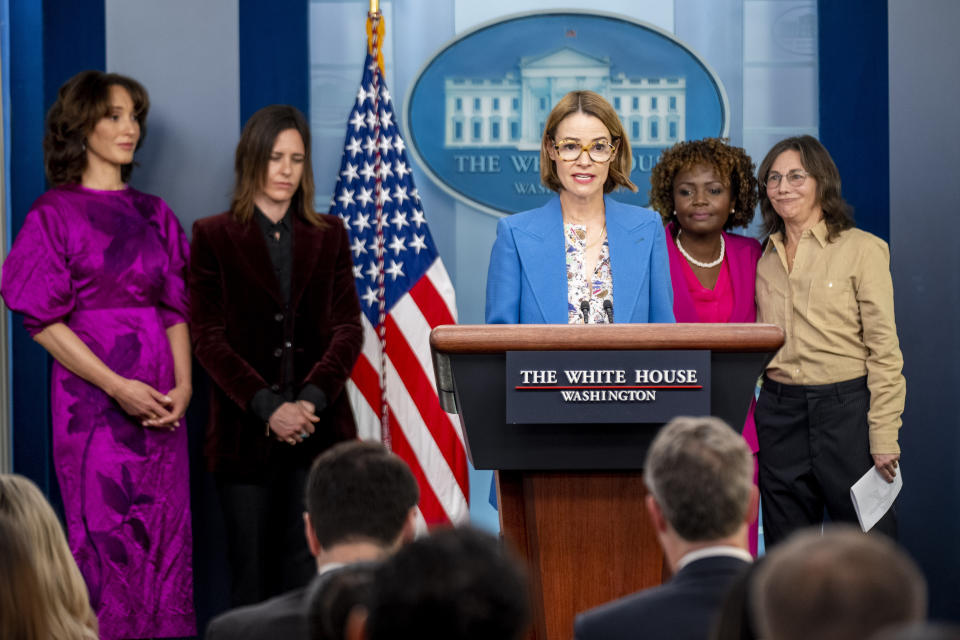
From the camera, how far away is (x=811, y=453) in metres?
3.86

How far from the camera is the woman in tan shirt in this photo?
383cm

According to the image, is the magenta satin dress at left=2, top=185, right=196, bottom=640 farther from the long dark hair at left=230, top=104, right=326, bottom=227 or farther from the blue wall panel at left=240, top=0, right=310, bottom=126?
the blue wall panel at left=240, top=0, right=310, bottom=126

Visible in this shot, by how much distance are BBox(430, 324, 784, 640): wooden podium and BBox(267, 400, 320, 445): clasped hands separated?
1633mm

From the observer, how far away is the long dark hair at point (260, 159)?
407 centimetres

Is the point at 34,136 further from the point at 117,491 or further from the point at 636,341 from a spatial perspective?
the point at 636,341

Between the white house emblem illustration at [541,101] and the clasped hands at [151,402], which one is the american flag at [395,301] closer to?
the white house emblem illustration at [541,101]

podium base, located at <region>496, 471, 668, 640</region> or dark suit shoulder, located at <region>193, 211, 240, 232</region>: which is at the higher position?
dark suit shoulder, located at <region>193, 211, 240, 232</region>

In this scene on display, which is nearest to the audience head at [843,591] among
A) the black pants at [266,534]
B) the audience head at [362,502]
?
the audience head at [362,502]

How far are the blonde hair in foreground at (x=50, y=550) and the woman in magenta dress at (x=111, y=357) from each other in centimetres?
174

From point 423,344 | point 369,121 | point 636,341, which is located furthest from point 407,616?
point 369,121

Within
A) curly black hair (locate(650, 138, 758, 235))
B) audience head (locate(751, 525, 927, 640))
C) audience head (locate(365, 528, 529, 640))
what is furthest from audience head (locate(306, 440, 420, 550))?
curly black hair (locate(650, 138, 758, 235))

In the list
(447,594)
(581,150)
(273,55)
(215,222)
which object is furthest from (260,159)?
(447,594)

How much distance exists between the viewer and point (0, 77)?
174 inches

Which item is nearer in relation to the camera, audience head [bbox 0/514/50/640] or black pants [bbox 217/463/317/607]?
audience head [bbox 0/514/50/640]
